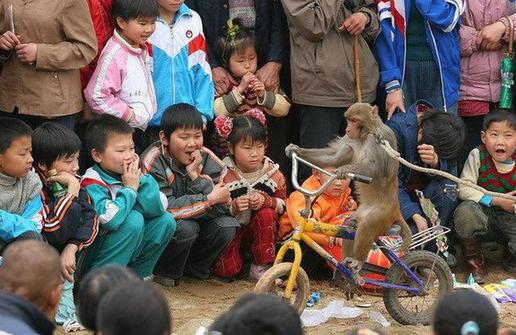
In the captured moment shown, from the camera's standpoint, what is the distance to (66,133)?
7164 millimetres

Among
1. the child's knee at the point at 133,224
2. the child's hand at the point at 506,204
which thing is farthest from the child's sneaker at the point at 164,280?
the child's hand at the point at 506,204

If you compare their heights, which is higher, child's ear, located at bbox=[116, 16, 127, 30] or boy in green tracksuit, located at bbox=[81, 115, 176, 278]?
child's ear, located at bbox=[116, 16, 127, 30]

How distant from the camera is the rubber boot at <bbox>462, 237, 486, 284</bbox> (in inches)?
335

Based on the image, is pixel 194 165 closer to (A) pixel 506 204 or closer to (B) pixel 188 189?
(B) pixel 188 189

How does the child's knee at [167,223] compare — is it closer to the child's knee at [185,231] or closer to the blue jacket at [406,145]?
the child's knee at [185,231]

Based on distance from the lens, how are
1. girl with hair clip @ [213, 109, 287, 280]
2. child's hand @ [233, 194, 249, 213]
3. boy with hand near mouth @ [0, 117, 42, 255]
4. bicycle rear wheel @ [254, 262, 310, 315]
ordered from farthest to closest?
girl with hair clip @ [213, 109, 287, 280]
child's hand @ [233, 194, 249, 213]
bicycle rear wheel @ [254, 262, 310, 315]
boy with hand near mouth @ [0, 117, 42, 255]

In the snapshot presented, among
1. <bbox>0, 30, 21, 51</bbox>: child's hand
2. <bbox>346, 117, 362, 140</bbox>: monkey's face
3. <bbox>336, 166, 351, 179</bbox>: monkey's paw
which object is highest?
<bbox>0, 30, 21, 51</bbox>: child's hand

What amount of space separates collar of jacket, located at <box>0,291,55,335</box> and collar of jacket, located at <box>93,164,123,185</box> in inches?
102

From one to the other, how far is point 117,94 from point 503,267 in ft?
10.8

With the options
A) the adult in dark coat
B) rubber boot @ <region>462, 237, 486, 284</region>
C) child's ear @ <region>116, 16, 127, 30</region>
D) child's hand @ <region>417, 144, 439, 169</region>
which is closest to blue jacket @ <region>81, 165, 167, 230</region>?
child's ear @ <region>116, 16, 127, 30</region>

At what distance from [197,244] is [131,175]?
37.1 inches

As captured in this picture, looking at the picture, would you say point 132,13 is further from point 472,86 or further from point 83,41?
point 472,86

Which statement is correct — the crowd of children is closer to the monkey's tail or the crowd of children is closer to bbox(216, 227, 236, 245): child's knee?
bbox(216, 227, 236, 245): child's knee

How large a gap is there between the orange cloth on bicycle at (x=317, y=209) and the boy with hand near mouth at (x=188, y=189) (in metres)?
0.42
